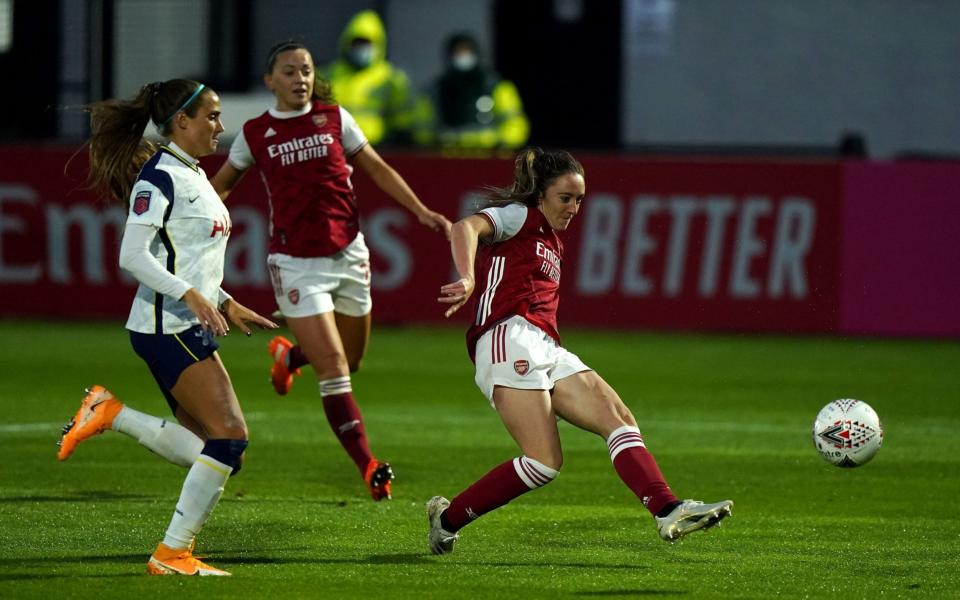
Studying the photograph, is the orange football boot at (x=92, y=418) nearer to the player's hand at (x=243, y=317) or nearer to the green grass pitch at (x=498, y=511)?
the green grass pitch at (x=498, y=511)

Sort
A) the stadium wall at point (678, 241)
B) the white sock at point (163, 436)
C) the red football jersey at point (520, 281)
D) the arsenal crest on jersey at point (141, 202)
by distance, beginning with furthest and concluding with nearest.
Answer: the stadium wall at point (678, 241) → the white sock at point (163, 436) → the red football jersey at point (520, 281) → the arsenal crest on jersey at point (141, 202)

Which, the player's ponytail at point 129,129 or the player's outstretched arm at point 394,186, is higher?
the player's ponytail at point 129,129

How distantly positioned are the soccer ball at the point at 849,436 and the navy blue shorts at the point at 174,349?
9.94 feet

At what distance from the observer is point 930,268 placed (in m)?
15.6

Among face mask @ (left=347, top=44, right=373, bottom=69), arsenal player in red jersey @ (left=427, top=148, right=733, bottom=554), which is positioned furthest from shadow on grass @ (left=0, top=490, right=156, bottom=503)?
face mask @ (left=347, top=44, right=373, bottom=69)

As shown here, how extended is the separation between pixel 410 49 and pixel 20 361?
11.0 meters

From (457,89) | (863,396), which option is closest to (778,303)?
(863,396)

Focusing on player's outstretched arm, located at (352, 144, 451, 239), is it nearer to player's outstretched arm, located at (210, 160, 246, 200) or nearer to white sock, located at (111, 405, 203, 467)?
player's outstretched arm, located at (210, 160, 246, 200)

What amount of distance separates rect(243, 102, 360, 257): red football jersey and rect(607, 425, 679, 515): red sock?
260 cm

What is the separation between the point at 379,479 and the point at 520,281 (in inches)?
67.8

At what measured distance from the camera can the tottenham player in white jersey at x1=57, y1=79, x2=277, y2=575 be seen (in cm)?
637

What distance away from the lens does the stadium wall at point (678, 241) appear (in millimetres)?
15688

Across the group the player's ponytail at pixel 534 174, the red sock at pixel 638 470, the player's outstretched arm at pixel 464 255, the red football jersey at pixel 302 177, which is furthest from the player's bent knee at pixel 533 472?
the red football jersey at pixel 302 177

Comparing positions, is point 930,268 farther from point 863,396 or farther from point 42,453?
point 42,453
